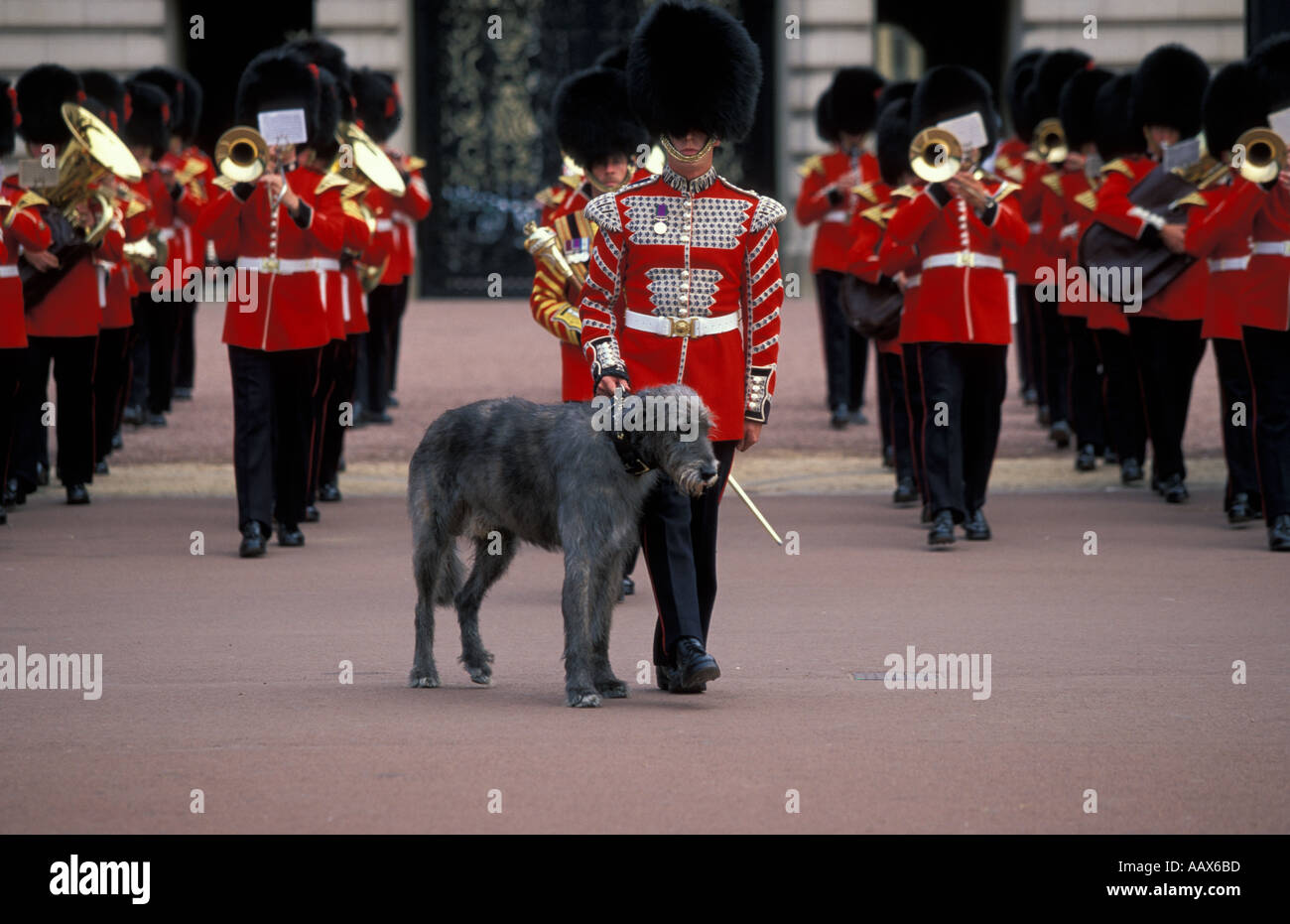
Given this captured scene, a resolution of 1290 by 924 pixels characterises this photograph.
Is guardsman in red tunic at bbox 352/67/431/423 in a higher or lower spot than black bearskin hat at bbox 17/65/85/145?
lower

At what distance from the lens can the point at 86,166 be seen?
10.8 metres

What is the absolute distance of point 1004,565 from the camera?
9.08 metres

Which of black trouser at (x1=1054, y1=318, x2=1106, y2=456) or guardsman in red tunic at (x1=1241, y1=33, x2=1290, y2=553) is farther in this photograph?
black trouser at (x1=1054, y1=318, x2=1106, y2=456)

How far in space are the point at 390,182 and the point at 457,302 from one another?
15246mm

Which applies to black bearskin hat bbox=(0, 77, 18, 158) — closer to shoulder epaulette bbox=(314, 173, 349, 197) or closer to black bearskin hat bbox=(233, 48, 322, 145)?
black bearskin hat bbox=(233, 48, 322, 145)

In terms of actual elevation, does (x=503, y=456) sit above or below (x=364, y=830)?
above

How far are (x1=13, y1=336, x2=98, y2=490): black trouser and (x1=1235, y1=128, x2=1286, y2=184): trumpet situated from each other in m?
5.32

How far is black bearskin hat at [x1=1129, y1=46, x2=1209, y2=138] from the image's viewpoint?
1138cm

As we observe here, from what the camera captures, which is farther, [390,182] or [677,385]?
[390,182]

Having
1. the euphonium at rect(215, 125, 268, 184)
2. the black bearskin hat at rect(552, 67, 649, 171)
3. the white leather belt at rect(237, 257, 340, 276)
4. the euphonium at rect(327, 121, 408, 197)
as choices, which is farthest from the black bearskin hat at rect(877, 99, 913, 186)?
the euphonium at rect(215, 125, 268, 184)

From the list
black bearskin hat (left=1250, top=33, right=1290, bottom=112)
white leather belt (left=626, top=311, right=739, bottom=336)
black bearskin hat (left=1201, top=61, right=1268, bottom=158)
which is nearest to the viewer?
white leather belt (left=626, top=311, right=739, bottom=336)

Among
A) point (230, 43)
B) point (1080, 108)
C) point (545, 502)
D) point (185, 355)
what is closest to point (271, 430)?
point (545, 502)

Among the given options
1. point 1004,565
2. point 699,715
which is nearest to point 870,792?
point 699,715

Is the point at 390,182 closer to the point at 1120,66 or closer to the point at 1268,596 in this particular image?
the point at 1268,596
